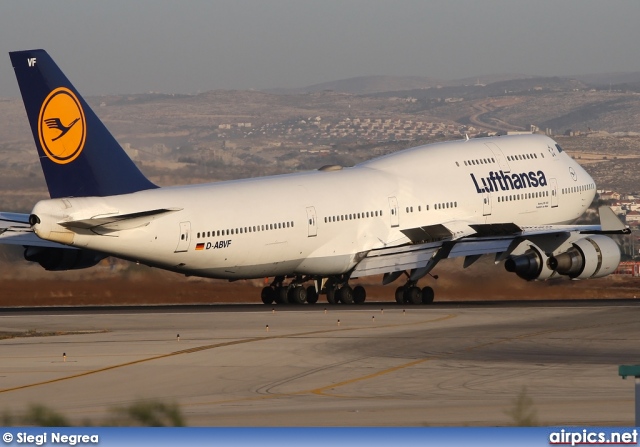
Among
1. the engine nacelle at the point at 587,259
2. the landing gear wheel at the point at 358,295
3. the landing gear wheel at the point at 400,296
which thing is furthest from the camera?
the landing gear wheel at the point at 358,295

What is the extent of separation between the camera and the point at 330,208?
5634cm

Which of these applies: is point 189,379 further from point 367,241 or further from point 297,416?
point 367,241

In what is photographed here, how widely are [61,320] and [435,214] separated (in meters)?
18.0

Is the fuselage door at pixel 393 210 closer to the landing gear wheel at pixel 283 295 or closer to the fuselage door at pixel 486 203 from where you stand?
the fuselage door at pixel 486 203

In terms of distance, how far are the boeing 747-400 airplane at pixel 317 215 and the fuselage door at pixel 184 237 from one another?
45 mm

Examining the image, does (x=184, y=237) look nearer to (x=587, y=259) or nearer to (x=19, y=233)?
(x=19, y=233)

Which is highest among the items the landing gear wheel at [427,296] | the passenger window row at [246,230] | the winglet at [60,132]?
the winglet at [60,132]

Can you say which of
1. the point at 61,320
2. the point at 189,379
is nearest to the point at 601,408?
the point at 189,379

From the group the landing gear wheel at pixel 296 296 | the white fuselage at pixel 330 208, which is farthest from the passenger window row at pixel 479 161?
the landing gear wheel at pixel 296 296

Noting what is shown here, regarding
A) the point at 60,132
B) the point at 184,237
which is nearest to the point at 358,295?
the point at 184,237

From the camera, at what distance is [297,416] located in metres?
25.3

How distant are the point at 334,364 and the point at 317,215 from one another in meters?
21.4

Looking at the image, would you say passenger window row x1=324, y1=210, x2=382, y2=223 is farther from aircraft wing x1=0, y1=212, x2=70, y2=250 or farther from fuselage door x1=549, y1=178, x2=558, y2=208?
aircraft wing x1=0, y1=212, x2=70, y2=250

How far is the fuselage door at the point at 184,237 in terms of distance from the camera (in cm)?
5056
